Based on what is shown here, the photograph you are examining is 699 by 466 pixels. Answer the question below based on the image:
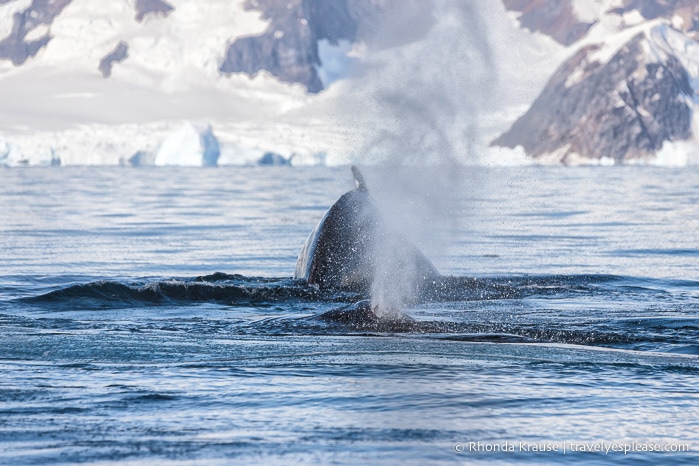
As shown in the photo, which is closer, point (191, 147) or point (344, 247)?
point (344, 247)

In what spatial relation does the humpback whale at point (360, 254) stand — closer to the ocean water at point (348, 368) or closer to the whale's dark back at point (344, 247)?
the whale's dark back at point (344, 247)

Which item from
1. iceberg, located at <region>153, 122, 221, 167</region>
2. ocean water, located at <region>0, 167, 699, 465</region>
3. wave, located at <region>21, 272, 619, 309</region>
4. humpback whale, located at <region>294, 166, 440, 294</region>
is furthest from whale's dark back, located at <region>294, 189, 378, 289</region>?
iceberg, located at <region>153, 122, 221, 167</region>

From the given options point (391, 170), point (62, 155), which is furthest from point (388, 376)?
point (62, 155)

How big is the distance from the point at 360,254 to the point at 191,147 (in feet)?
348

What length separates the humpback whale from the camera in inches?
473

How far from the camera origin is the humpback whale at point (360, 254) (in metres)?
12.0

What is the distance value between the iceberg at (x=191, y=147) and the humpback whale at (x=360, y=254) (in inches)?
4063

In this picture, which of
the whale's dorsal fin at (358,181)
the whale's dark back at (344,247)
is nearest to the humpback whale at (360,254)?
the whale's dark back at (344,247)

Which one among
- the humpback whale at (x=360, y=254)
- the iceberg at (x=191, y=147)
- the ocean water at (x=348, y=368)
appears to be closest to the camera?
the ocean water at (x=348, y=368)

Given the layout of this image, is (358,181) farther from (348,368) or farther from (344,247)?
(348,368)

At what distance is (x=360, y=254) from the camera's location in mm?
12211

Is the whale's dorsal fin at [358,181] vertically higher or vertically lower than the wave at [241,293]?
higher

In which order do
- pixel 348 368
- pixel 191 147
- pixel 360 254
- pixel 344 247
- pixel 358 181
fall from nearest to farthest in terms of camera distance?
1. pixel 348 368
2. pixel 360 254
3. pixel 344 247
4. pixel 358 181
5. pixel 191 147

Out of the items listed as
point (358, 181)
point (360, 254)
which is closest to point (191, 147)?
point (358, 181)
